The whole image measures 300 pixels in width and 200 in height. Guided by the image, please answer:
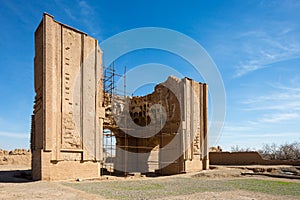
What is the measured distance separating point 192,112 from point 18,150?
752 inches

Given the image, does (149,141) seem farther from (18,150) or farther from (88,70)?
(18,150)

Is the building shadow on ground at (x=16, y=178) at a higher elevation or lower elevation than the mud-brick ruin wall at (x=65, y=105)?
lower

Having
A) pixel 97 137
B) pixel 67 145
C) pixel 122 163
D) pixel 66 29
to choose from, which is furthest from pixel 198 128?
pixel 66 29

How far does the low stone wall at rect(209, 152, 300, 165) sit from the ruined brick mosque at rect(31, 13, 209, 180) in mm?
6404

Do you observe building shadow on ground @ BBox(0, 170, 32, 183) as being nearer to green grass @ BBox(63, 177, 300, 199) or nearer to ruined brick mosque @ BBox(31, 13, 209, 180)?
ruined brick mosque @ BBox(31, 13, 209, 180)

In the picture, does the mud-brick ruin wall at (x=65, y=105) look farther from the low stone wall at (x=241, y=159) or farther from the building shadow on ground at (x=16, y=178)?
the low stone wall at (x=241, y=159)

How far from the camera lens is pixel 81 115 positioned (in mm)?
14258

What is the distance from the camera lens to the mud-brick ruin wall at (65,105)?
41.7 ft

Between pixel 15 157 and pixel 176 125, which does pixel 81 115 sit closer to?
pixel 176 125

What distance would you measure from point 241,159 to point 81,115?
1752cm

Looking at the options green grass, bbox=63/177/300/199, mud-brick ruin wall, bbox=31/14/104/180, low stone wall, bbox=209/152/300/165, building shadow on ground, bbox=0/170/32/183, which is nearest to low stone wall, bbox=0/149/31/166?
building shadow on ground, bbox=0/170/32/183

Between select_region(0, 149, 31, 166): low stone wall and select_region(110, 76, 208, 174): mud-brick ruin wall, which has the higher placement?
select_region(110, 76, 208, 174): mud-brick ruin wall

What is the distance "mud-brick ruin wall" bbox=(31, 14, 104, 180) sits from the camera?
12.7m

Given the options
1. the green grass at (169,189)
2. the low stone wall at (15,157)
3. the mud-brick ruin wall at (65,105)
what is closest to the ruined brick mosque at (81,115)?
Result: the mud-brick ruin wall at (65,105)
